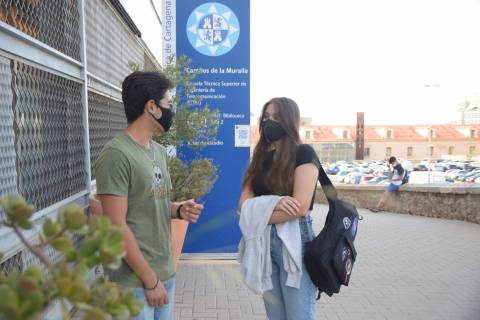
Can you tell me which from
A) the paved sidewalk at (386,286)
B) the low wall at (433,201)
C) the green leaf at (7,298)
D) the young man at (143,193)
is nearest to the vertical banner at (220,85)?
the paved sidewalk at (386,286)

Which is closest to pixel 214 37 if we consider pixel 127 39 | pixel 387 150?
pixel 127 39

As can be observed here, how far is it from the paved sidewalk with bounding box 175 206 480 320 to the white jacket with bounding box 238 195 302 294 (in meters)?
1.93

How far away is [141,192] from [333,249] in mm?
1186

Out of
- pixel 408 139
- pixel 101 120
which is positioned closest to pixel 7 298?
pixel 101 120

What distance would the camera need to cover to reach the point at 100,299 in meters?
0.79

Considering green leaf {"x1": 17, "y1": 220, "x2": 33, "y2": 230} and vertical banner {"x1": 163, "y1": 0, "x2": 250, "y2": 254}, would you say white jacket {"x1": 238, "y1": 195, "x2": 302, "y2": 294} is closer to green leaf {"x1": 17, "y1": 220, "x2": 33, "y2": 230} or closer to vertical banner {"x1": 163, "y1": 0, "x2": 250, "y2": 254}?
green leaf {"x1": 17, "y1": 220, "x2": 33, "y2": 230}

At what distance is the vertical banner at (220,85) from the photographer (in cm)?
564

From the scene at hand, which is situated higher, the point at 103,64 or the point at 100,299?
the point at 103,64

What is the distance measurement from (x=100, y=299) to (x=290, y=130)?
6.12 feet

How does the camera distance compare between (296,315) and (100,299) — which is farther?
(296,315)

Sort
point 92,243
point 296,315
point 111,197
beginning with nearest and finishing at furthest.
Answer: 1. point 92,243
2. point 111,197
3. point 296,315

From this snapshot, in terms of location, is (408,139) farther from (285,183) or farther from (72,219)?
(72,219)

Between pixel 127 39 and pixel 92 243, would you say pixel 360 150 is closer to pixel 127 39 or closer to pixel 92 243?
pixel 127 39

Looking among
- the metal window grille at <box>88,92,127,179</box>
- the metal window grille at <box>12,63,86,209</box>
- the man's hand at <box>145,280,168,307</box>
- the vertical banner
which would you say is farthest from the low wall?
the man's hand at <box>145,280,168,307</box>
